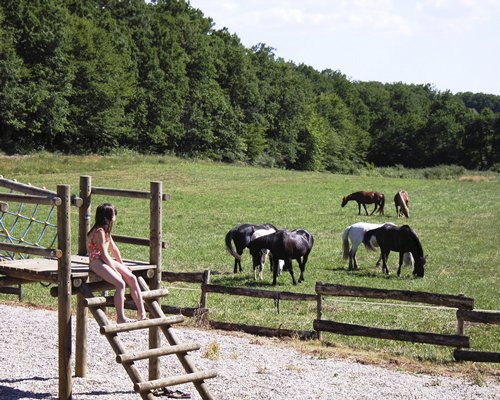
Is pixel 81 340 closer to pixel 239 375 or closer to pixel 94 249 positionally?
pixel 94 249

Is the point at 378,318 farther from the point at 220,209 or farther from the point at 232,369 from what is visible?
the point at 220,209

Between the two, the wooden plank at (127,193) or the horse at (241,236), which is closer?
the wooden plank at (127,193)

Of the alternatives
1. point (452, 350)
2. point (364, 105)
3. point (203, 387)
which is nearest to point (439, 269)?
point (452, 350)

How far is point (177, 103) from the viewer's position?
10044cm

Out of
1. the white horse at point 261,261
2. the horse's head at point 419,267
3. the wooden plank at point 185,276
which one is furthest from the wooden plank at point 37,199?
the horse's head at point 419,267

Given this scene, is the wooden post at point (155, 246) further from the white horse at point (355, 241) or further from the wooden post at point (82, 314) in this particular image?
the white horse at point (355, 241)

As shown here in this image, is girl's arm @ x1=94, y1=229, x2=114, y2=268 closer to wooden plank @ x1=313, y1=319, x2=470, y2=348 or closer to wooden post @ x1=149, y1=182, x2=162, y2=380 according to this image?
wooden post @ x1=149, y1=182, x2=162, y2=380

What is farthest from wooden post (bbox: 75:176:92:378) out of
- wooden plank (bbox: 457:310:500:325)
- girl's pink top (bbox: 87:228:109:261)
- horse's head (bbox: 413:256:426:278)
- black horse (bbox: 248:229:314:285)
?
horse's head (bbox: 413:256:426:278)

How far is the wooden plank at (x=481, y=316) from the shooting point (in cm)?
1483

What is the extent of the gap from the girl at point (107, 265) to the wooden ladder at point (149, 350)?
0.21 m

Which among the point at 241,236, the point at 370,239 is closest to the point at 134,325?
the point at 241,236

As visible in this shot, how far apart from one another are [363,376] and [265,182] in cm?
5102

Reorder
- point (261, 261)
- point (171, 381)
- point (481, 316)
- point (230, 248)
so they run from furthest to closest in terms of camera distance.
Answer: point (230, 248) < point (261, 261) < point (481, 316) < point (171, 381)

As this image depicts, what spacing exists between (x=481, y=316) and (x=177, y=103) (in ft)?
287
